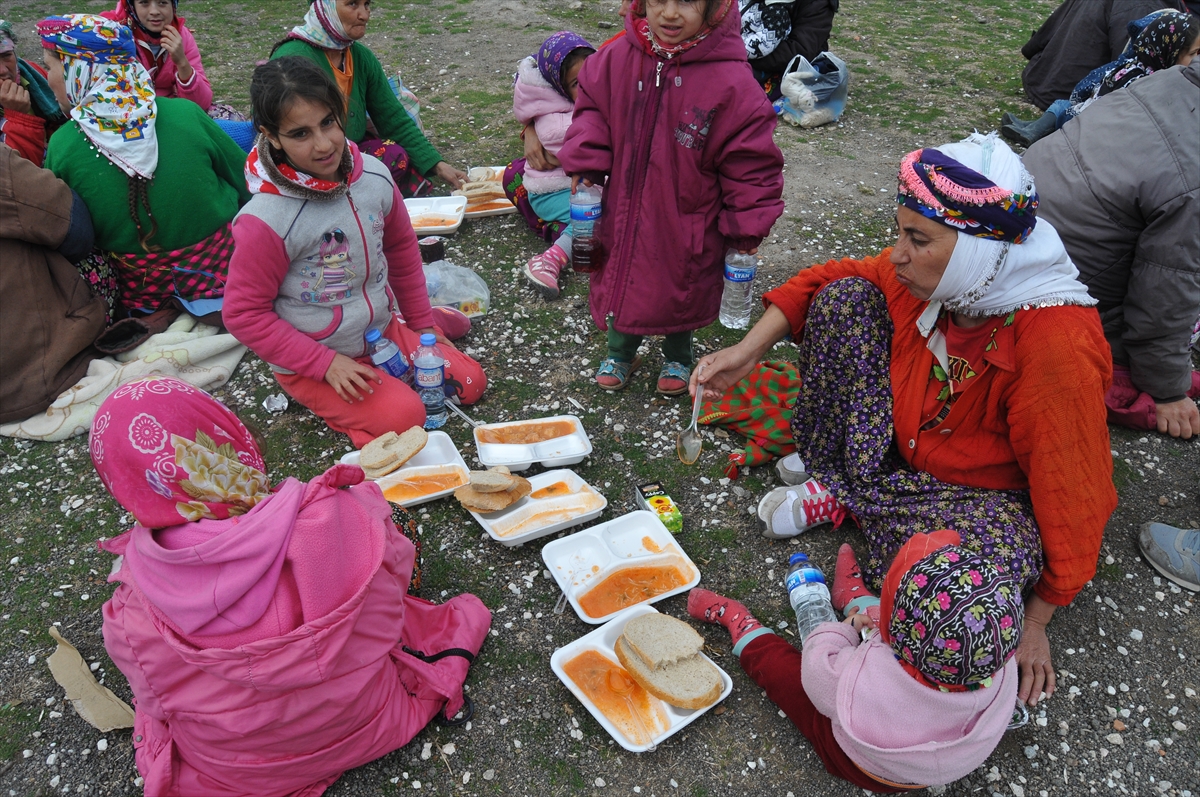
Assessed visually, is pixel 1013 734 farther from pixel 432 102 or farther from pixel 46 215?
pixel 432 102

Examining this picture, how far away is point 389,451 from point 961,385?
2.81 m

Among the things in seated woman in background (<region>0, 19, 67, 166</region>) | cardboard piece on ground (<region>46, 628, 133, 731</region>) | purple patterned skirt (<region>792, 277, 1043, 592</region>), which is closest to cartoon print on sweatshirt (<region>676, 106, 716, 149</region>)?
purple patterned skirt (<region>792, 277, 1043, 592</region>)

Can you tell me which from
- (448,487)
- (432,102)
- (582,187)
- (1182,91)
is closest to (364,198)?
(582,187)

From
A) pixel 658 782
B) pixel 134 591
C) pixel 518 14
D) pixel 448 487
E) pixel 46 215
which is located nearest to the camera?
pixel 134 591

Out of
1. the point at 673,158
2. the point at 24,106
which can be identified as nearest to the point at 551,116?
the point at 673,158

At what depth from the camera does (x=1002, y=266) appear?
2723 mm

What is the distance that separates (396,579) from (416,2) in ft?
39.9

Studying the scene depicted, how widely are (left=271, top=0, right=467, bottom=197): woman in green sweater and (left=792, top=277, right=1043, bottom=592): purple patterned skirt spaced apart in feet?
12.1

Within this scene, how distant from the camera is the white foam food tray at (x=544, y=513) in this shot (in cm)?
362

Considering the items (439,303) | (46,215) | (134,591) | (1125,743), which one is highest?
(46,215)

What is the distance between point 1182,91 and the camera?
365 cm

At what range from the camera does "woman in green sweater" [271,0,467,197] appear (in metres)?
5.09

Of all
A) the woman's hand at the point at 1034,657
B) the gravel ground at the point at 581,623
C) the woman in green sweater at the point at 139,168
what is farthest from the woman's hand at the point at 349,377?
the woman's hand at the point at 1034,657

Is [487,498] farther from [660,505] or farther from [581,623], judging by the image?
[660,505]
